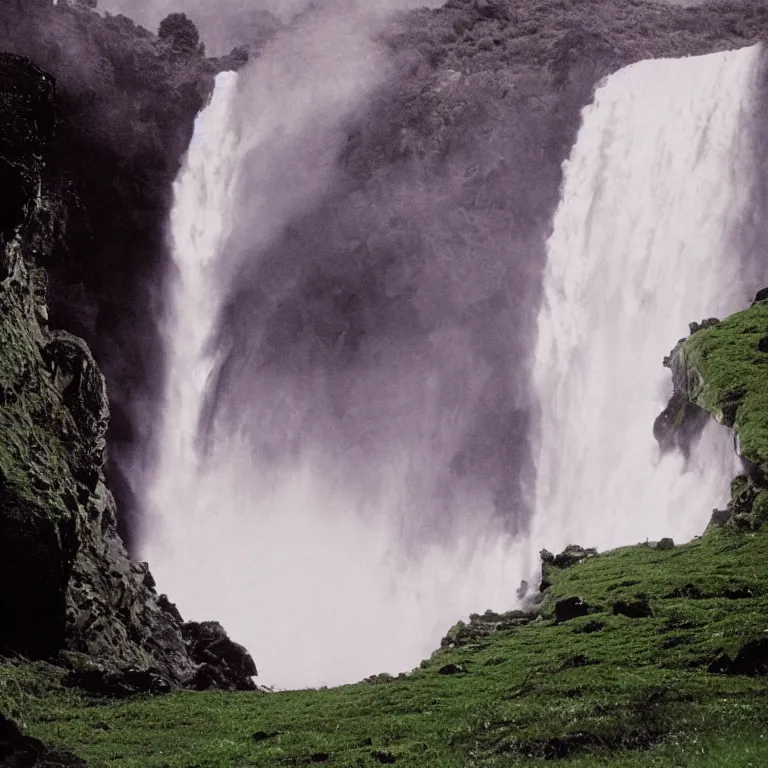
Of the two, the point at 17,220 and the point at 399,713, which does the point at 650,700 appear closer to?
the point at 399,713

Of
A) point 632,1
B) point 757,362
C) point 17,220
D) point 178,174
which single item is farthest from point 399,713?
point 632,1

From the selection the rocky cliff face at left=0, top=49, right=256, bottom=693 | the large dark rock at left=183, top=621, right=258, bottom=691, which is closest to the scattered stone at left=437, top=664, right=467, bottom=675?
the rocky cliff face at left=0, top=49, right=256, bottom=693

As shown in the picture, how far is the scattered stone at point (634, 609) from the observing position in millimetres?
35656

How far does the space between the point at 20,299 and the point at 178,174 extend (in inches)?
1747

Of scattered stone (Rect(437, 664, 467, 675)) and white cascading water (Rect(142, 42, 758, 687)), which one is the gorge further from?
scattered stone (Rect(437, 664, 467, 675))

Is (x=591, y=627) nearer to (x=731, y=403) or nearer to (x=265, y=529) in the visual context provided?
(x=731, y=403)

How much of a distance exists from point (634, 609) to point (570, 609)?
448 cm

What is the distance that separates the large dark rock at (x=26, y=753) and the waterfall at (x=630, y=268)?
168 ft

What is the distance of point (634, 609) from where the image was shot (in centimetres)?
3591

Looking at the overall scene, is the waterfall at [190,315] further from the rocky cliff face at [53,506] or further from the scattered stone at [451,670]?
the scattered stone at [451,670]

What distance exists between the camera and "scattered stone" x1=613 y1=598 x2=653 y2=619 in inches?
1404

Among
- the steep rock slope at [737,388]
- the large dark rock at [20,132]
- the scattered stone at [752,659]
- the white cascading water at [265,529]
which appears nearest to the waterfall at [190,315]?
the white cascading water at [265,529]

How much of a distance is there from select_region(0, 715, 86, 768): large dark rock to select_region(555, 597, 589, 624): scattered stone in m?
23.0

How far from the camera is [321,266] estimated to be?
91875 millimetres
